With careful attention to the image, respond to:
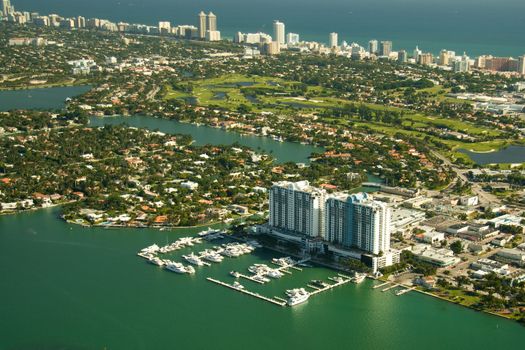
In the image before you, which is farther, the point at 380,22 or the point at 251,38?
the point at 380,22

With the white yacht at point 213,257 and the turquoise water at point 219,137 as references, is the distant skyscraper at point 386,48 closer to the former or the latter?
the turquoise water at point 219,137

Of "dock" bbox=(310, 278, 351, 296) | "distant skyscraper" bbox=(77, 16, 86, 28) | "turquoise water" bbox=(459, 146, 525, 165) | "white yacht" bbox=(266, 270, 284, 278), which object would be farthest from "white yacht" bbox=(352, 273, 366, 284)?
"distant skyscraper" bbox=(77, 16, 86, 28)

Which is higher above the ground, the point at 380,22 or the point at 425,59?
the point at 380,22

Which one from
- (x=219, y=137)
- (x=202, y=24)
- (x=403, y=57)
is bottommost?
(x=219, y=137)

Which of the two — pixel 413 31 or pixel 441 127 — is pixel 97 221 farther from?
pixel 413 31

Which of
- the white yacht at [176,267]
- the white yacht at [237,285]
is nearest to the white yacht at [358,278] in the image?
the white yacht at [237,285]

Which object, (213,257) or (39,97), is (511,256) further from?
(39,97)

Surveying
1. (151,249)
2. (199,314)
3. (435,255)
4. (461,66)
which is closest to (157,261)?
(151,249)
